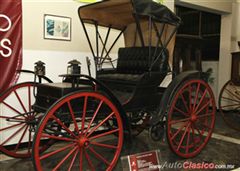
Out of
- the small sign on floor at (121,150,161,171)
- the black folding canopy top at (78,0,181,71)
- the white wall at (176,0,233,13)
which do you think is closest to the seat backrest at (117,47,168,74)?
the black folding canopy top at (78,0,181,71)

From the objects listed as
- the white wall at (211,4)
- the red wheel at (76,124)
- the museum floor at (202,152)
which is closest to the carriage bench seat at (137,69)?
the red wheel at (76,124)

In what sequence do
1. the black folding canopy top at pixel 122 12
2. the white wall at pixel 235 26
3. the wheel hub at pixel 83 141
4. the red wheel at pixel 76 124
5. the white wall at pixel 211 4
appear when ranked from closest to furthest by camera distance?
the red wheel at pixel 76 124
the wheel hub at pixel 83 141
the black folding canopy top at pixel 122 12
the white wall at pixel 211 4
the white wall at pixel 235 26

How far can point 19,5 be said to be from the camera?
322 centimetres

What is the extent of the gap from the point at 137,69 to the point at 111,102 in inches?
45.5

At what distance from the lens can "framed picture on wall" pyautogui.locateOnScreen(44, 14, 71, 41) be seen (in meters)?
3.52

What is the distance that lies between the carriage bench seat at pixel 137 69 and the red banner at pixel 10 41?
1.08m

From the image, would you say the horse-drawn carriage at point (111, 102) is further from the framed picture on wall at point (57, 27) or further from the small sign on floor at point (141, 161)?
the framed picture on wall at point (57, 27)

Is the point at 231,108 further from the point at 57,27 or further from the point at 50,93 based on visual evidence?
the point at 50,93

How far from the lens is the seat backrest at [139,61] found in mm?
3072

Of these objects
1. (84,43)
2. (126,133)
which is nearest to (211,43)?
(84,43)

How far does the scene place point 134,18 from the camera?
111 inches

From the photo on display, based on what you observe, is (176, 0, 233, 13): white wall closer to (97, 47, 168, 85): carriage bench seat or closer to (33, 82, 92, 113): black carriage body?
(97, 47, 168, 85): carriage bench seat

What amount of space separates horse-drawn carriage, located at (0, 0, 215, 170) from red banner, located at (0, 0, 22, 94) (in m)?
0.28

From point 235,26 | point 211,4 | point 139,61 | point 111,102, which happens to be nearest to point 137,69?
point 139,61
